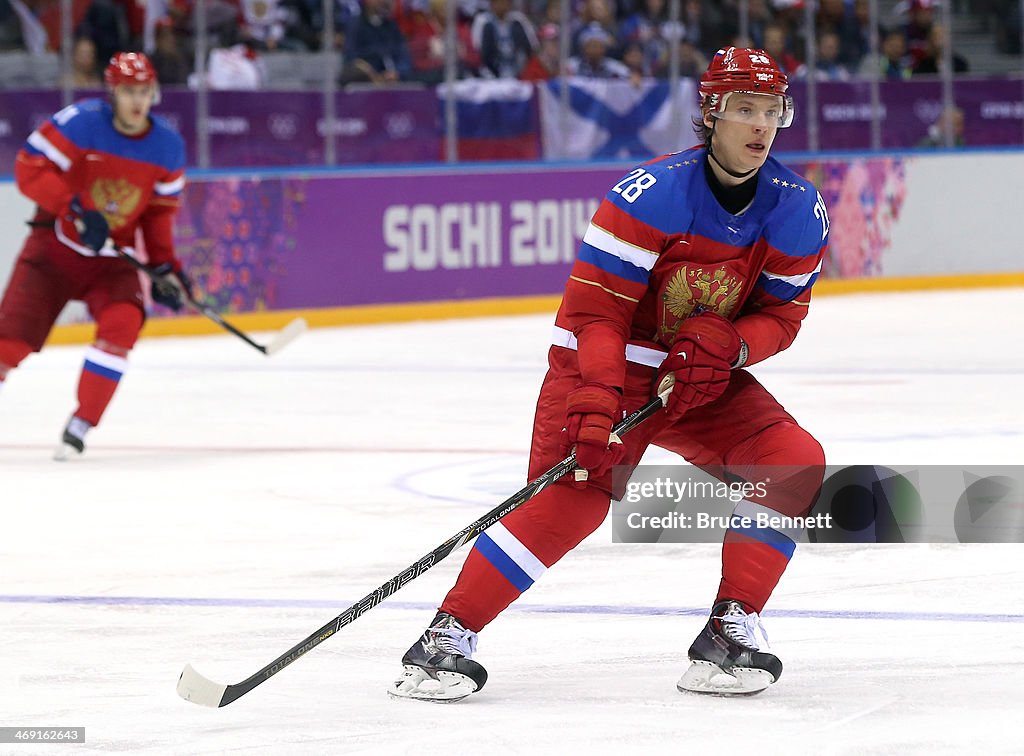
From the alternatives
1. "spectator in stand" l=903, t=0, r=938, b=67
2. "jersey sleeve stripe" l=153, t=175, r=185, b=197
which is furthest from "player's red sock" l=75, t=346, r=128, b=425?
"spectator in stand" l=903, t=0, r=938, b=67

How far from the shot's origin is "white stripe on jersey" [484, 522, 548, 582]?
3438 millimetres

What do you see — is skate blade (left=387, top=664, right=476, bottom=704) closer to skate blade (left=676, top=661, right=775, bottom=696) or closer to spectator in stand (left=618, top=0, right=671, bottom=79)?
skate blade (left=676, top=661, right=775, bottom=696)

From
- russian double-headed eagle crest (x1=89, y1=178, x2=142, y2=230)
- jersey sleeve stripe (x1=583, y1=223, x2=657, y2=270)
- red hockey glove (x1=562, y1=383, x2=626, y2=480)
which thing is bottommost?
russian double-headed eagle crest (x1=89, y1=178, x2=142, y2=230)

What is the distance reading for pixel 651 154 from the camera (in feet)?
40.0

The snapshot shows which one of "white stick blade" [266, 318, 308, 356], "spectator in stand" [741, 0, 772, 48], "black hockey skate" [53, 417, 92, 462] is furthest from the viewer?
"spectator in stand" [741, 0, 772, 48]

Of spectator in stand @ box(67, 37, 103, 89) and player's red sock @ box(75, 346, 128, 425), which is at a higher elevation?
spectator in stand @ box(67, 37, 103, 89)

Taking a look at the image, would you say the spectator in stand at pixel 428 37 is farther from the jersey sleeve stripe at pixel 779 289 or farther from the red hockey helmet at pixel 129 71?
the jersey sleeve stripe at pixel 779 289

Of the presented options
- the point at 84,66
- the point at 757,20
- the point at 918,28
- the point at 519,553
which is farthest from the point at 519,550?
Result: the point at 918,28

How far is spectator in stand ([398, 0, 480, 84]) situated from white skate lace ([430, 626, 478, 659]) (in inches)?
322

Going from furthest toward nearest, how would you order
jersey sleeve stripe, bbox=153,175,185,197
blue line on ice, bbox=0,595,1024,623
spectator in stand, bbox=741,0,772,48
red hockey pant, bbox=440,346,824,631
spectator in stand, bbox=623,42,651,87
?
spectator in stand, bbox=741,0,772,48
spectator in stand, bbox=623,42,651,87
jersey sleeve stripe, bbox=153,175,185,197
blue line on ice, bbox=0,595,1024,623
red hockey pant, bbox=440,346,824,631

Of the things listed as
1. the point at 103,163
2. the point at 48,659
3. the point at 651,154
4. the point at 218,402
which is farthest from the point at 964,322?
the point at 48,659

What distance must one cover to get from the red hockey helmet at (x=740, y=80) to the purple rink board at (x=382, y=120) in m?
6.94

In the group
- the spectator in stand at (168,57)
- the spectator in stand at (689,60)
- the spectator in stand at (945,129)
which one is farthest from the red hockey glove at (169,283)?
the spectator in stand at (945,129)

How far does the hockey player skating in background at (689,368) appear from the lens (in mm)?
3424
